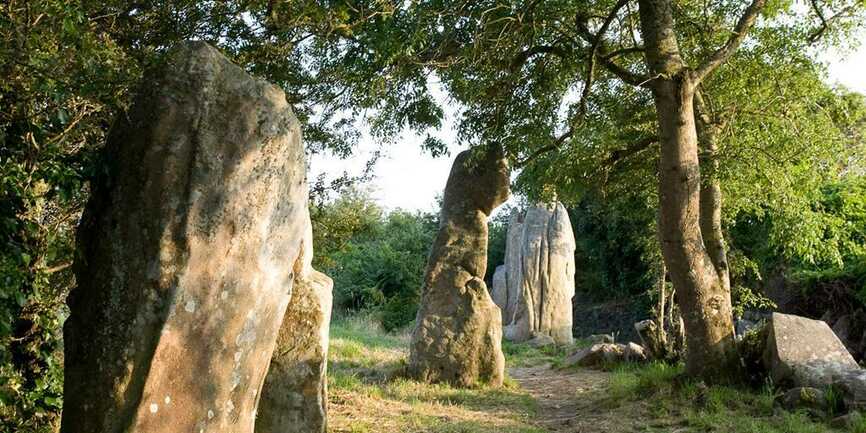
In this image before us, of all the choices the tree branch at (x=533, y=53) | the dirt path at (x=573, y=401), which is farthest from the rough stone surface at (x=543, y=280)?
the tree branch at (x=533, y=53)

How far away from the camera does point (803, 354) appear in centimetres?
882

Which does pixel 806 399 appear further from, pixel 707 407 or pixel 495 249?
pixel 495 249

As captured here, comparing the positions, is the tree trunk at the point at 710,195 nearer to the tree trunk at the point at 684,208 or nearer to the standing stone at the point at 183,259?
the tree trunk at the point at 684,208

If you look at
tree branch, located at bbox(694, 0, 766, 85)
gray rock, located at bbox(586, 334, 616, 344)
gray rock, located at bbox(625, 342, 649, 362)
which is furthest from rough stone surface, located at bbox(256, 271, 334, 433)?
gray rock, located at bbox(586, 334, 616, 344)

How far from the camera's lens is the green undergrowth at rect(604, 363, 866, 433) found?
7684 mm

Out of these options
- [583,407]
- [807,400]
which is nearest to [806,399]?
[807,400]

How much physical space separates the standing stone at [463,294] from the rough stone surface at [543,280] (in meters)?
8.28

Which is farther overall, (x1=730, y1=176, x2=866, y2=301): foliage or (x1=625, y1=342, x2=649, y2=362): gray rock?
(x1=625, y1=342, x2=649, y2=362): gray rock

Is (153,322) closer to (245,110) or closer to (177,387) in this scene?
(177,387)

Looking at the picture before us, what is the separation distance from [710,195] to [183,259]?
8138 mm

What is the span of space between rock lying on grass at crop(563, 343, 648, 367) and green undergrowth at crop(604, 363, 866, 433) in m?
2.90

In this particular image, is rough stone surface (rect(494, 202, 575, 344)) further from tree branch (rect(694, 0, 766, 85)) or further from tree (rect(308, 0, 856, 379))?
tree branch (rect(694, 0, 766, 85))

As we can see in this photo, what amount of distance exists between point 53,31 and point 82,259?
1.39 metres

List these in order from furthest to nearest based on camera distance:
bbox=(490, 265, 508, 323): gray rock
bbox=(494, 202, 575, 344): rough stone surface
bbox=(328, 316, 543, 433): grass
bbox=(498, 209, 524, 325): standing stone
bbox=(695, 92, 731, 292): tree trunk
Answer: bbox=(490, 265, 508, 323): gray rock
bbox=(498, 209, 524, 325): standing stone
bbox=(494, 202, 575, 344): rough stone surface
bbox=(695, 92, 731, 292): tree trunk
bbox=(328, 316, 543, 433): grass
